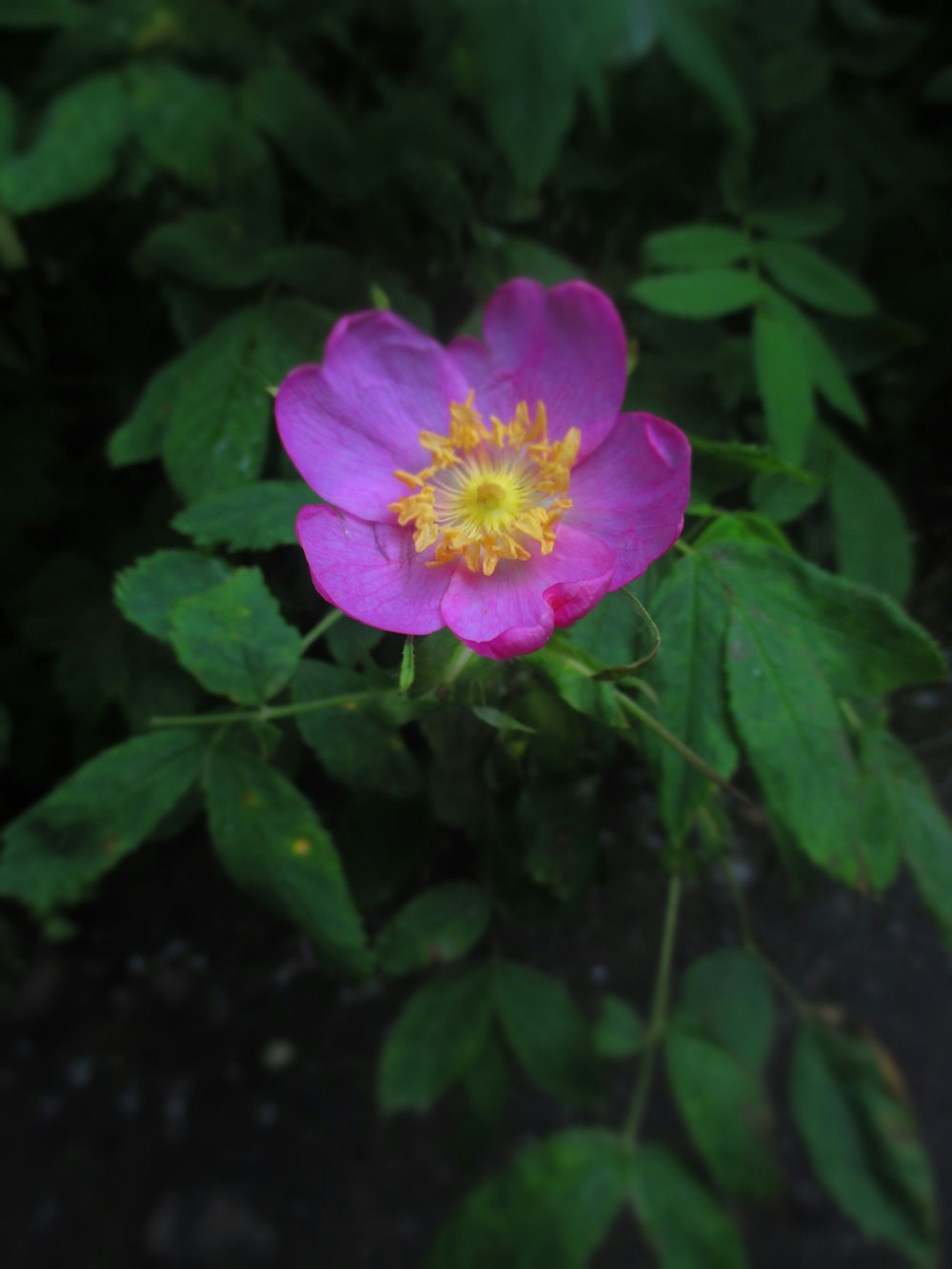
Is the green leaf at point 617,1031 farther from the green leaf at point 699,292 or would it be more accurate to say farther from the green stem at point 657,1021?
the green leaf at point 699,292

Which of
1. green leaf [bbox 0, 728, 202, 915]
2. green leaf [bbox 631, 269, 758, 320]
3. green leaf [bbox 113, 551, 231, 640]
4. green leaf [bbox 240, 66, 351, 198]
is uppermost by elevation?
green leaf [bbox 240, 66, 351, 198]

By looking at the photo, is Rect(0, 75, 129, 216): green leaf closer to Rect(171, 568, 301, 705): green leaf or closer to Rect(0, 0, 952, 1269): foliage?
Rect(0, 0, 952, 1269): foliage

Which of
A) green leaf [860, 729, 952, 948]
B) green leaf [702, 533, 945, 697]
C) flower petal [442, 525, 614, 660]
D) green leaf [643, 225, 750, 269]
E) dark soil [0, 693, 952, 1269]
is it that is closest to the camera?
flower petal [442, 525, 614, 660]

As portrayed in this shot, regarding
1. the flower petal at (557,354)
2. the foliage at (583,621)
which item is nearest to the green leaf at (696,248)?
the foliage at (583,621)

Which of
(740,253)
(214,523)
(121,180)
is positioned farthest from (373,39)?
(214,523)

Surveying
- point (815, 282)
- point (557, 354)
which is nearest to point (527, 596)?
point (557, 354)

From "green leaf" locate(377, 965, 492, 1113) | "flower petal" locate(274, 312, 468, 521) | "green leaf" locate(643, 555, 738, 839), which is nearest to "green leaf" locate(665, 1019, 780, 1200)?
"green leaf" locate(377, 965, 492, 1113)

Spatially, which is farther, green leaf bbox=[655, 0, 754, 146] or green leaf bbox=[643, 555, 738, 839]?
green leaf bbox=[655, 0, 754, 146]

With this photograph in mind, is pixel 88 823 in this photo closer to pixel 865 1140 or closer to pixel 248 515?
pixel 248 515
